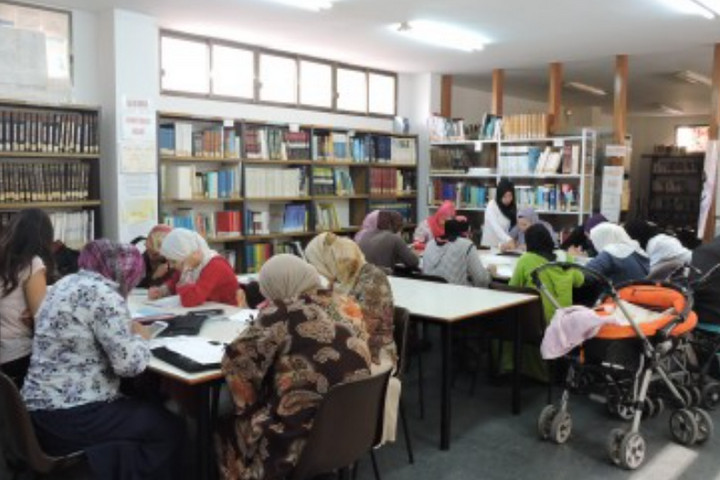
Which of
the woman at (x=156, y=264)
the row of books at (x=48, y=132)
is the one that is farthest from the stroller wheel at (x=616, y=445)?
the row of books at (x=48, y=132)

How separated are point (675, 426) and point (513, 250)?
2668 mm

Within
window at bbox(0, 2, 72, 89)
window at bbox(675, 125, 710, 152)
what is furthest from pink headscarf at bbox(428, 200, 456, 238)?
window at bbox(675, 125, 710, 152)

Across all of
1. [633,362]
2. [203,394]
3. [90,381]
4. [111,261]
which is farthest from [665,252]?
[90,381]

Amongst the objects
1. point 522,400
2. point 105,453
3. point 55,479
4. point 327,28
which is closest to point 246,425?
point 105,453

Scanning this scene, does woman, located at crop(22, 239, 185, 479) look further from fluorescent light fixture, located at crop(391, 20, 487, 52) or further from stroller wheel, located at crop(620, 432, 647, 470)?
fluorescent light fixture, located at crop(391, 20, 487, 52)

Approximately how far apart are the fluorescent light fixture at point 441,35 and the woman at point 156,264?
3079mm

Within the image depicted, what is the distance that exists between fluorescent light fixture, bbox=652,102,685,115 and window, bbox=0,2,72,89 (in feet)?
37.5

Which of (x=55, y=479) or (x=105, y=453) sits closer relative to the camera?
(x=105, y=453)

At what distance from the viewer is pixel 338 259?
3225mm

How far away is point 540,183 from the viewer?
8.02 meters

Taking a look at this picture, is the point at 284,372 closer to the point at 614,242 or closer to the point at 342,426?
the point at 342,426

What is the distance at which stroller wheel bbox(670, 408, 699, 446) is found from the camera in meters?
3.54

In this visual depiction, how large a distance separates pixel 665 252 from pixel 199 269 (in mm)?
3181

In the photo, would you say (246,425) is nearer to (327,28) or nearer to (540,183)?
(327,28)
